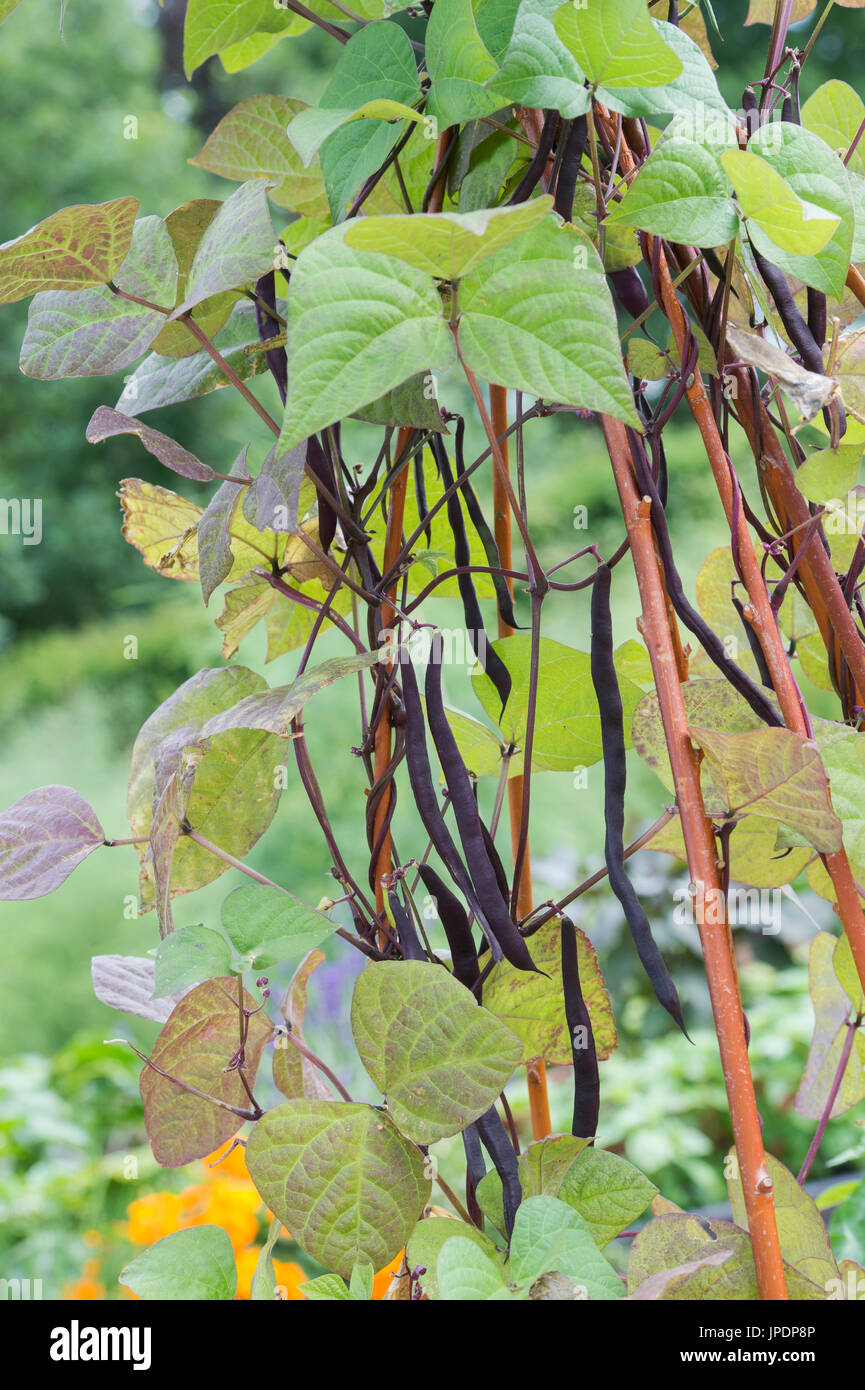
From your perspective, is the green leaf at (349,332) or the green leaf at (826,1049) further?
the green leaf at (826,1049)

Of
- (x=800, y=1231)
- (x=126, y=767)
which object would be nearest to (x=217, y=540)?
(x=800, y=1231)

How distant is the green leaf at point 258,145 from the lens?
0.39m

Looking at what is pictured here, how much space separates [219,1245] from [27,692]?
395 cm

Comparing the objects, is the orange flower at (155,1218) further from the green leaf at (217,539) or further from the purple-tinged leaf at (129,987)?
the green leaf at (217,539)

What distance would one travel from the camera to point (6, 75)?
16.4ft

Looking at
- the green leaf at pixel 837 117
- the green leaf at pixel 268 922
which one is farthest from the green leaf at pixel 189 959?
the green leaf at pixel 837 117

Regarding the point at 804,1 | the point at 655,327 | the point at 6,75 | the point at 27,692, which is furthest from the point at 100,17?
the point at 804,1

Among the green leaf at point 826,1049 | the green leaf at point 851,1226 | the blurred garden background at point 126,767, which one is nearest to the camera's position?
the green leaf at point 826,1049

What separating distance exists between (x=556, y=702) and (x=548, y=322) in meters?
0.16

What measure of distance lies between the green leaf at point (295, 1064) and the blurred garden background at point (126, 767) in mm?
112

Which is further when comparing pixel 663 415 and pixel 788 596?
pixel 788 596

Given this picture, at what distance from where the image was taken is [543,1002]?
37cm

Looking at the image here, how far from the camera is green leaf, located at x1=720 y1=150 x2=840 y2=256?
0.27m

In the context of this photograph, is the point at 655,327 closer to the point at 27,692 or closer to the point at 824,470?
the point at 27,692
